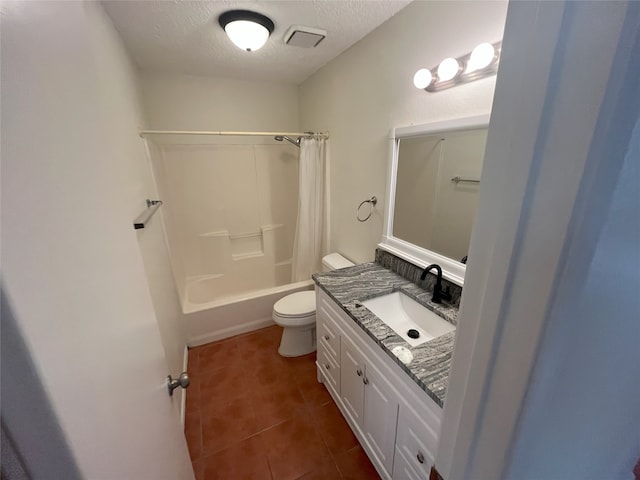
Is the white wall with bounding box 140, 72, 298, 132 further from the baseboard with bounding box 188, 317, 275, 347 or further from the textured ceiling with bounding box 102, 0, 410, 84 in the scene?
the baseboard with bounding box 188, 317, 275, 347

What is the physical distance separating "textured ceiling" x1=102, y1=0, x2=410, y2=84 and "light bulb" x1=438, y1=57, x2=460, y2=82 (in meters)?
0.49

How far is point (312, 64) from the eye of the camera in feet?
7.13

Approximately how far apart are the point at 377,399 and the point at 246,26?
2.05 m

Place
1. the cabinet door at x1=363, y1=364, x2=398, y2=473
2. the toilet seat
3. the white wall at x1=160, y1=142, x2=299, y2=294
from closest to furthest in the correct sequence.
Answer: the cabinet door at x1=363, y1=364, x2=398, y2=473 → the toilet seat → the white wall at x1=160, y1=142, x2=299, y2=294

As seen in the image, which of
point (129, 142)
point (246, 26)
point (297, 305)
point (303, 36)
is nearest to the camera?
point (246, 26)

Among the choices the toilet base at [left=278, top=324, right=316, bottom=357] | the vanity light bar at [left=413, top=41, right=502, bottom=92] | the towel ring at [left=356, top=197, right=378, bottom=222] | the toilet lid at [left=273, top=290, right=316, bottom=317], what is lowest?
the toilet base at [left=278, top=324, right=316, bottom=357]

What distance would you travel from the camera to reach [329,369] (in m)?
1.74

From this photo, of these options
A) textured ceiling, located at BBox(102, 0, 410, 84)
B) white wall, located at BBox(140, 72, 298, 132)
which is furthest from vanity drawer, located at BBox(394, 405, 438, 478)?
white wall, located at BBox(140, 72, 298, 132)

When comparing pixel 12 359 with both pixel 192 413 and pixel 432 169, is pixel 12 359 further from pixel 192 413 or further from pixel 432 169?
pixel 192 413

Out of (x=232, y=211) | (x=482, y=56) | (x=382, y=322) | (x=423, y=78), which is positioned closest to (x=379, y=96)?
(x=423, y=78)

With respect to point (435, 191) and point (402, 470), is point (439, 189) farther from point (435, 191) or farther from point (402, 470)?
point (402, 470)

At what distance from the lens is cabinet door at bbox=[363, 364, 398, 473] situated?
1.15 metres

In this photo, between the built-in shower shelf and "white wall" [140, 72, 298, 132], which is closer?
"white wall" [140, 72, 298, 132]

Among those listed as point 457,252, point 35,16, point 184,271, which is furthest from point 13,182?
point 184,271
